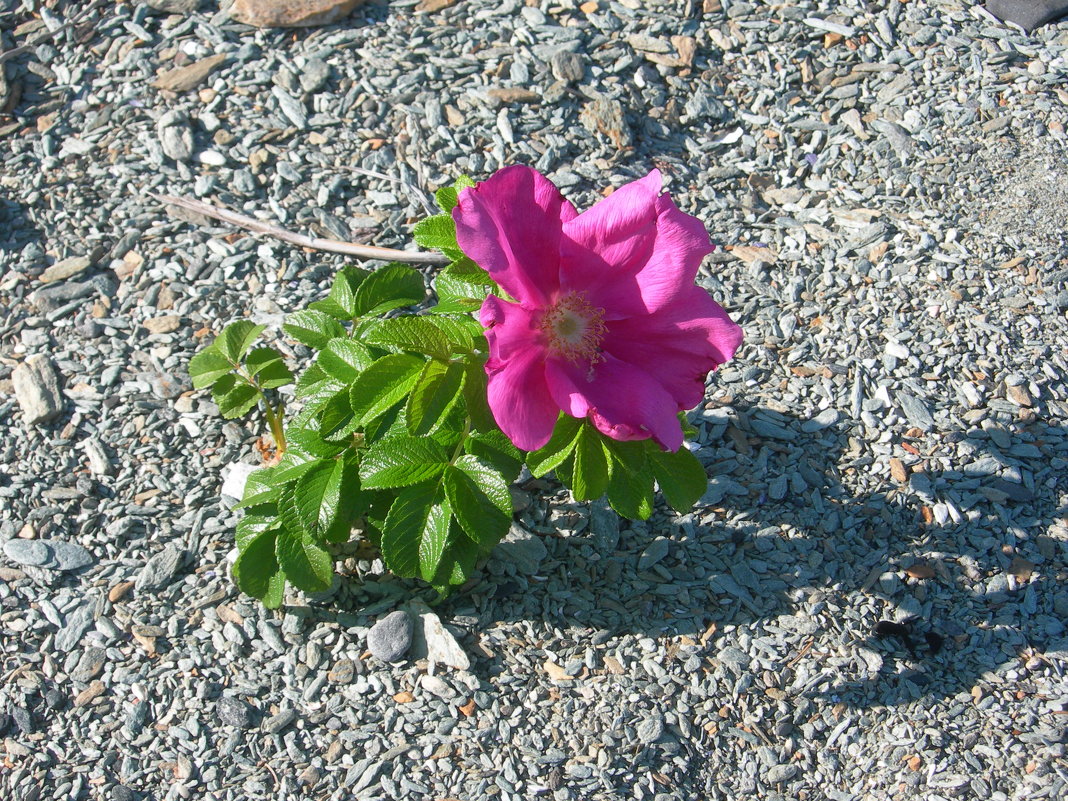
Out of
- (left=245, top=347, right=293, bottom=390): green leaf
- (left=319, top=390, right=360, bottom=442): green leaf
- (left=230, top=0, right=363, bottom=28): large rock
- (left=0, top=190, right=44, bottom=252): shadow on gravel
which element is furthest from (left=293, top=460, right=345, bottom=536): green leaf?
(left=230, top=0, right=363, bottom=28): large rock

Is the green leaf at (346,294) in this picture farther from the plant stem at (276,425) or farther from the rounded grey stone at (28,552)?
the rounded grey stone at (28,552)

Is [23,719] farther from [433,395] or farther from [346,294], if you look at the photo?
[433,395]

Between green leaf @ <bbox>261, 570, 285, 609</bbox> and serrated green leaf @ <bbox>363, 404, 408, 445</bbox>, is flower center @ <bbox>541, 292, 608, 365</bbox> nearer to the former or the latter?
serrated green leaf @ <bbox>363, 404, 408, 445</bbox>

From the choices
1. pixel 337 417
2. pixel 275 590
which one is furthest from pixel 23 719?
pixel 337 417

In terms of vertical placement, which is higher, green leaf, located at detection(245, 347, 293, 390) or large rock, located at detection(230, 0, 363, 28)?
large rock, located at detection(230, 0, 363, 28)

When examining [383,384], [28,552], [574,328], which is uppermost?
[574,328]

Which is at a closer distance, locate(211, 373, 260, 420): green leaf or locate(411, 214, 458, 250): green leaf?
locate(411, 214, 458, 250): green leaf

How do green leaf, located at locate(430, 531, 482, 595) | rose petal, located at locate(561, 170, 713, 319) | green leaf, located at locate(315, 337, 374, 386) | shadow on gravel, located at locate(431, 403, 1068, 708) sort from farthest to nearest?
shadow on gravel, located at locate(431, 403, 1068, 708) → green leaf, located at locate(430, 531, 482, 595) → green leaf, located at locate(315, 337, 374, 386) → rose petal, located at locate(561, 170, 713, 319)
